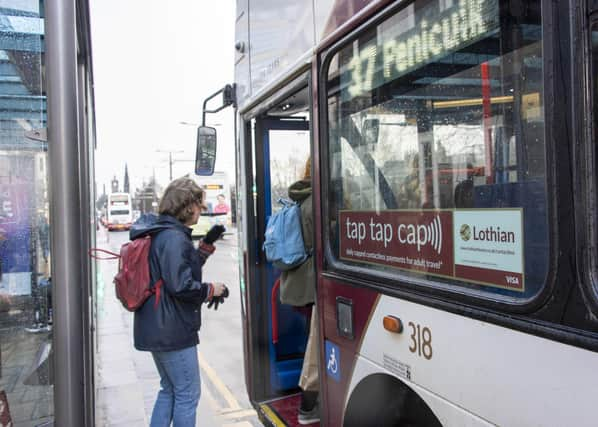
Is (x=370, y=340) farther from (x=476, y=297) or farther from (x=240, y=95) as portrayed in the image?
(x=240, y=95)

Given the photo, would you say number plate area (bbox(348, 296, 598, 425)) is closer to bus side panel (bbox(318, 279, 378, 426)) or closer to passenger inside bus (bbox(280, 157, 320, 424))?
bus side panel (bbox(318, 279, 378, 426))

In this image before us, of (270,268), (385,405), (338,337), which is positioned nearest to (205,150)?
(270,268)

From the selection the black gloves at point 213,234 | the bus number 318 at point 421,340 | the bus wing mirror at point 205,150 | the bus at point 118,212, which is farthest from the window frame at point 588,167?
the bus at point 118,212

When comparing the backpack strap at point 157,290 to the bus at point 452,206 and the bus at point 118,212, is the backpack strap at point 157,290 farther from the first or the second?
the bus at point 118,212

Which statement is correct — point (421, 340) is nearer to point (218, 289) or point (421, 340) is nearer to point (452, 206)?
point (452, 206)

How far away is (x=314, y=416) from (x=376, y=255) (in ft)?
5.88

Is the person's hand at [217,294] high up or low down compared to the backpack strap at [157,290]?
down

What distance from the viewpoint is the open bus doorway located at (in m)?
3.82

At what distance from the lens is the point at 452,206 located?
1.61 meters

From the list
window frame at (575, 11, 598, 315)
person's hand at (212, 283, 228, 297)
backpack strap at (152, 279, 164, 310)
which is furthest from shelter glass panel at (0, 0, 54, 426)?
person's hand at (212, 283, 228, 297)

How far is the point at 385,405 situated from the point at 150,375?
3923 millimetres

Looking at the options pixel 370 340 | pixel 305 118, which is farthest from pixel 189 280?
pixel 305 118

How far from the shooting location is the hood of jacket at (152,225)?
294 cm

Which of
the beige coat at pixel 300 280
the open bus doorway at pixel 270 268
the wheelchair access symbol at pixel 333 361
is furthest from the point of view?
the open bus doorway at pixel 270 268
